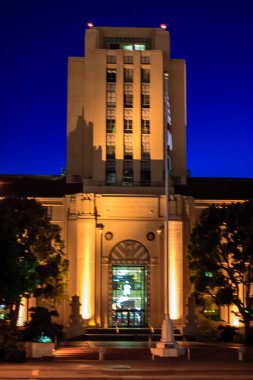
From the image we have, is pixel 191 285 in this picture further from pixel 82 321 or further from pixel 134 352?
pixel 134 352

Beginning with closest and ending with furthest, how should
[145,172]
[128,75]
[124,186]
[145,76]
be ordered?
1. [124,186]
2. [145,172]
3. [128,75]
4. [145,76]

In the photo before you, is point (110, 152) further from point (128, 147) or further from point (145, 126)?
point (145, 126)

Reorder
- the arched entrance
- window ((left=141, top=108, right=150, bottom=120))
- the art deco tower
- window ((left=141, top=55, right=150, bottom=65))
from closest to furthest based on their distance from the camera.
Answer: the arched entrance < the art deco tower < window ((left=141, top=108, right=150, bottom=120)) < window ((left=141, top=55, right=150, bottom=65))

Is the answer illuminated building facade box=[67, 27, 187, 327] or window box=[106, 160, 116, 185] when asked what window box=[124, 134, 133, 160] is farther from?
window box=[106, 160, 116, 185]

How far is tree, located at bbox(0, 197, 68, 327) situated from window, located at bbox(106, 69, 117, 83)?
64.0ft

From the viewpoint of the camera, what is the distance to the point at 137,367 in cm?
3381

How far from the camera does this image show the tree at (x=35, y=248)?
41.1m

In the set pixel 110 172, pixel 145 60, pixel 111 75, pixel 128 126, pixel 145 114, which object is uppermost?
pixel 145 60

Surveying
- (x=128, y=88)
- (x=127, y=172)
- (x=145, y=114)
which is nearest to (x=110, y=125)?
(x=145, y=114)

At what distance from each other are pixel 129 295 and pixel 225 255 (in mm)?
13028

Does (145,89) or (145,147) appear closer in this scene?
(145,147)

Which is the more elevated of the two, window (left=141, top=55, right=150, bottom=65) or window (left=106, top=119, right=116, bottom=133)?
window (left=141, top=55, right=150, bottom=65)

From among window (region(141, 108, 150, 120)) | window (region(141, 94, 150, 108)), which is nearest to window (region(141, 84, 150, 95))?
window (region(141, 94, 150, 108))

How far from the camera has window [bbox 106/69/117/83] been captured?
69.9 meters
